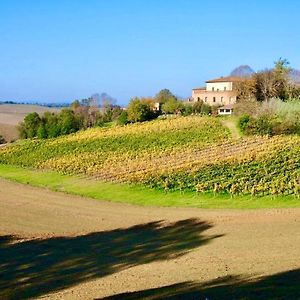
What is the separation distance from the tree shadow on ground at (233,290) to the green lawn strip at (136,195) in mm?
16248

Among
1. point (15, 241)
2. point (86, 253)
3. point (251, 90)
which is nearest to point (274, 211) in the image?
point (86, 253)

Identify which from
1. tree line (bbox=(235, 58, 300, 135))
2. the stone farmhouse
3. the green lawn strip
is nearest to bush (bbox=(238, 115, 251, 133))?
tree line (bbox=(235, 58, 300, 135))

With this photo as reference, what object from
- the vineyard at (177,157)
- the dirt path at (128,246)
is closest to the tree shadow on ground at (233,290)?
the dirt path at (128,246)

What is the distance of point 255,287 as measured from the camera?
17.3 metres

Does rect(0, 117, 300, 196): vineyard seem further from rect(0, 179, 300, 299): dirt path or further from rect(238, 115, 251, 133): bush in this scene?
rect(0, 179, 300, 299): dirt path

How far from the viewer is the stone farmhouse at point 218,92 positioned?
104m

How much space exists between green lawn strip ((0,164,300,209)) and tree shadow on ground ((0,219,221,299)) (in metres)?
4.82

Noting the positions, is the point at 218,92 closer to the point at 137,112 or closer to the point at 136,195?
the point at 137,112

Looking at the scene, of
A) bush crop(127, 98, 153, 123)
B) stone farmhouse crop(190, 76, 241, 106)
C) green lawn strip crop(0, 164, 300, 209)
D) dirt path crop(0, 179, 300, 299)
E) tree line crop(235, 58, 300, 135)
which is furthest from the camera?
stone farmhouse crop(190, 76, 241, 106)

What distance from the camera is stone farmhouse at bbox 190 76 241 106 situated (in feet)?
341

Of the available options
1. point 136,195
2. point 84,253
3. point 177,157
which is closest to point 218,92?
point 177,157

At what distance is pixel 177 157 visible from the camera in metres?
55.0

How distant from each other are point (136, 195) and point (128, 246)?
1381cm

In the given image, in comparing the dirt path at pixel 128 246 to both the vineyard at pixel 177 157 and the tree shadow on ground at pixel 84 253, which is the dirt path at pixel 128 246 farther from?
the vineyard at pixel 177 157
